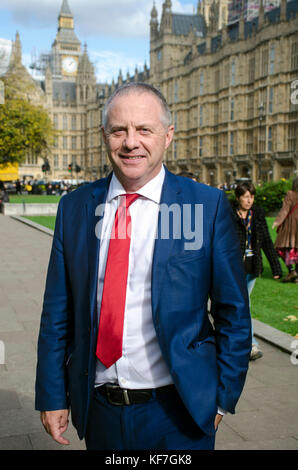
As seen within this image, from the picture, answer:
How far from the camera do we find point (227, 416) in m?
3.70

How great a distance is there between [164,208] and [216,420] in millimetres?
827

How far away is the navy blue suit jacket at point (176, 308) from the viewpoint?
1.85 metres

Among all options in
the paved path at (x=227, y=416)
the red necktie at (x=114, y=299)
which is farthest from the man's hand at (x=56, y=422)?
the paved path at (x=227, y=416)

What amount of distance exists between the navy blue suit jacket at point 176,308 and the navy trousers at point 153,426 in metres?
0.08

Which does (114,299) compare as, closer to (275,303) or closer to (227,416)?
(227,416)

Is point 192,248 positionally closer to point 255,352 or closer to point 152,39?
point 255,352

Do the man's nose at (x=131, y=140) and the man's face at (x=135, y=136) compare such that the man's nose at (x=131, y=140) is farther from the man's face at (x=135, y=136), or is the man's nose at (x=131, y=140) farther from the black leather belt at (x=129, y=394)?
the black leather belt at (x=129, y=394)

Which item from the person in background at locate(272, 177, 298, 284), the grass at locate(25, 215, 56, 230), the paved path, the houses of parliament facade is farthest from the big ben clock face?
the paved path

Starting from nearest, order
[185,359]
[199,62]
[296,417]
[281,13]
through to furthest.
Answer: [185,359] → [296,417] → [281,13] → [199,62]

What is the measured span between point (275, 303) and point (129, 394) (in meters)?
5.81

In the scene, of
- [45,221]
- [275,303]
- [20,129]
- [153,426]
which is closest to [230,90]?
[20,129]

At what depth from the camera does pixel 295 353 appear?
4914mm

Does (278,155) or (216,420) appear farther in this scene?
(278,155)

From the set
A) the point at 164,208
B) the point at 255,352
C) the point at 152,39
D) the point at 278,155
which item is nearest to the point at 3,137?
the point at 278,155
